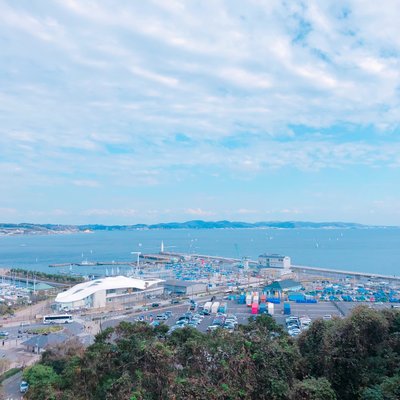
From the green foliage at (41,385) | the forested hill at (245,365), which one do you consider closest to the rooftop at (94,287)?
the green foliage at (41,385)

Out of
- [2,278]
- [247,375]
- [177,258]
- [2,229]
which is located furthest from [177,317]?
[2,229]

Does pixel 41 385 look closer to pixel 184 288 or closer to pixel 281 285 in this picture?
pixel 184 288

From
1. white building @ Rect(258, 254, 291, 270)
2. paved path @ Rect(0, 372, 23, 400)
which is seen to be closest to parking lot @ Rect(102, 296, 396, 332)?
paved path @ Rect(0, 372, 23, 400)

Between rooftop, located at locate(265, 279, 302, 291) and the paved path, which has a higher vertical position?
rooftop, located at locate(265, 279, 302, 291)

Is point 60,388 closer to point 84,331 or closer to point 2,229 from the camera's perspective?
point 84,331

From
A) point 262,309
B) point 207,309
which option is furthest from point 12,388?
point 262,309

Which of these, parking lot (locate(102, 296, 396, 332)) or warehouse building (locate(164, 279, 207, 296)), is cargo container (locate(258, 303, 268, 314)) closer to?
parking lot (locate(102, 296, 396, 332))
